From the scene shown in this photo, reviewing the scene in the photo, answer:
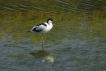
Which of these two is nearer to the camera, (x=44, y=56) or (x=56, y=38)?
(x=44, y=56)

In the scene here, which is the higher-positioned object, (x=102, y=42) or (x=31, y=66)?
(x=102, y=42)

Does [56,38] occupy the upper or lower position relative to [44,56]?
upper

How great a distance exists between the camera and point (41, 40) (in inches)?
Answer: 739

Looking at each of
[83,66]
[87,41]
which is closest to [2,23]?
[87,41]

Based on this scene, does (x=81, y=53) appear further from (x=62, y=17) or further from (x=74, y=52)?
(x=62, y=17)

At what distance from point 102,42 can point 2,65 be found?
5.80 meters

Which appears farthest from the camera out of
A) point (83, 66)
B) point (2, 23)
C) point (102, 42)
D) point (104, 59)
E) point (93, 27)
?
point (2, 23)

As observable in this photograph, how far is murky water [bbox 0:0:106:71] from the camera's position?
14.3m

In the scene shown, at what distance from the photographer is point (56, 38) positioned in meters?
18.9

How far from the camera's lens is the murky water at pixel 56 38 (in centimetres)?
1430

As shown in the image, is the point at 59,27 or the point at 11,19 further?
the point at 11,19

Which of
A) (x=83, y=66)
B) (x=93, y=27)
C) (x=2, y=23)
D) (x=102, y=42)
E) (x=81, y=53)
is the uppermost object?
(x=2, y=23)

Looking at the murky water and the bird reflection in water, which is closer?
the murky water

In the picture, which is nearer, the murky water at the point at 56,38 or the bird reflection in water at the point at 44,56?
the murky water at the point at 56,38
